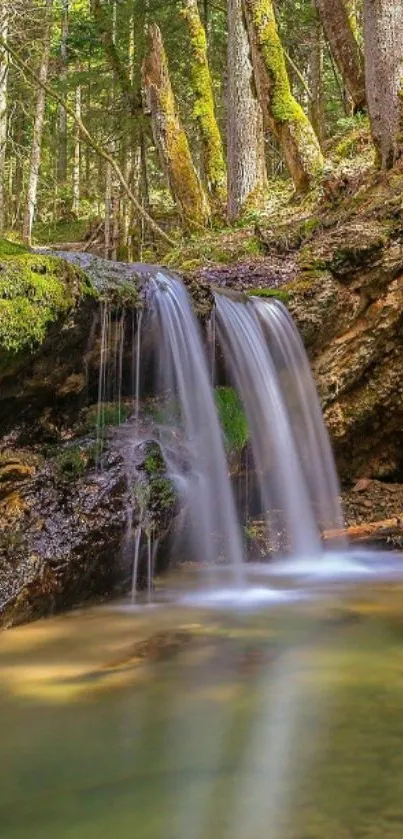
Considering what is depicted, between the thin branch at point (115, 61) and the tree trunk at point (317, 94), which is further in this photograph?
the tree trunk at point (317, 94)

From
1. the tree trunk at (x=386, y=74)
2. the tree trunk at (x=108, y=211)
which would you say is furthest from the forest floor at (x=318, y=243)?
the tree trunk at (x=108, y=211)

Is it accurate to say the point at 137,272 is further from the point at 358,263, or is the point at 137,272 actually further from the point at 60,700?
the point at 60,700

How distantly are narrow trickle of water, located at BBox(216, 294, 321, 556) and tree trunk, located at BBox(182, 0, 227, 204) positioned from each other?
28.9 feet

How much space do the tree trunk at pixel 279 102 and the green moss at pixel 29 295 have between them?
8.54 metres

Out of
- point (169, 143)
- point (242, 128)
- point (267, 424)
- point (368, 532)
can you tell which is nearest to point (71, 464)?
point (267, 424)

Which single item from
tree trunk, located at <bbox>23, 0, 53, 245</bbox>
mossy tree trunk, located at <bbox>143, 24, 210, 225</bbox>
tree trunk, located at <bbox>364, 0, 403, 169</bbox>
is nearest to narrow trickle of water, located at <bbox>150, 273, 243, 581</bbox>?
tree trunk, located at <bbox>364, 0, 403, 169</bbox>

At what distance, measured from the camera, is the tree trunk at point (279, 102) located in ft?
41.1

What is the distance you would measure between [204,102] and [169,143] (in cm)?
142

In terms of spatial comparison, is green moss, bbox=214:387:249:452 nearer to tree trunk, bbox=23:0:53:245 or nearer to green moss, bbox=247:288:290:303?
green moss, bbox=247:288:290:303

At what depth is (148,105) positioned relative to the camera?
1406 cm

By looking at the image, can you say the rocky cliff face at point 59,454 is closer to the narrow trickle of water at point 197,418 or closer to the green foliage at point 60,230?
the narrow trickle of water at point 197,418

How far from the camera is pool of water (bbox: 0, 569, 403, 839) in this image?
2273mm

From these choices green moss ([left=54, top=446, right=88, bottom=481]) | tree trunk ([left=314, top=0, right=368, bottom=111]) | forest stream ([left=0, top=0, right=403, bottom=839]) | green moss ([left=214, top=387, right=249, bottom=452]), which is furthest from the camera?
tree trunk ([left=314, top=0, right=368, bottom=111])

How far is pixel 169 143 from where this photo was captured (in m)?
14.0
